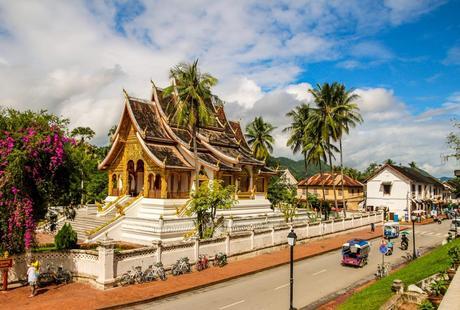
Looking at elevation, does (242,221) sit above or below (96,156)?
below

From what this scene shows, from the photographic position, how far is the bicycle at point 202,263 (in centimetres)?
1954

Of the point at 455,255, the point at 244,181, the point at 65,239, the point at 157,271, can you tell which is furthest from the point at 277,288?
the point at 244,181

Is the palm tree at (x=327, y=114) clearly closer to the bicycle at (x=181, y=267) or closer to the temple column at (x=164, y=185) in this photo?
the temple column at (x=164, y=185)

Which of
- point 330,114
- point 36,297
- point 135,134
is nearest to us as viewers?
point 36,297

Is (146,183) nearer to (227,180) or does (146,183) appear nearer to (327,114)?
(227,180)

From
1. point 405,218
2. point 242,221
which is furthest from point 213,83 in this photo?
point 405,218

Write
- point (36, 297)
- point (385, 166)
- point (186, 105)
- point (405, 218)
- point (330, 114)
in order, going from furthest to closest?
point (385, 166)
point (405, 218)
point (330, 114)
point (186, 105)
point (36, 297)

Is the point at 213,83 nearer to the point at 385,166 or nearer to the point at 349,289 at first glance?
the point at 349,289

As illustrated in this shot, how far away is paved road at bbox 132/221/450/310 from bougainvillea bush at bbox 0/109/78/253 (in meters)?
5.99

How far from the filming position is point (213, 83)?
27.9 meters

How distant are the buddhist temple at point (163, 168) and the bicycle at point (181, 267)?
675 centimetres

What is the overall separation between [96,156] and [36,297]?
4036 centimetres

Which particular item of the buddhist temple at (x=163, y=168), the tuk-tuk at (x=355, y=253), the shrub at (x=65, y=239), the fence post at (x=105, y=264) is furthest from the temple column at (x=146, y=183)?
the tuk-tuk at (x=355, y=253)

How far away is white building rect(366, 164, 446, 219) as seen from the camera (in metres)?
54.3
